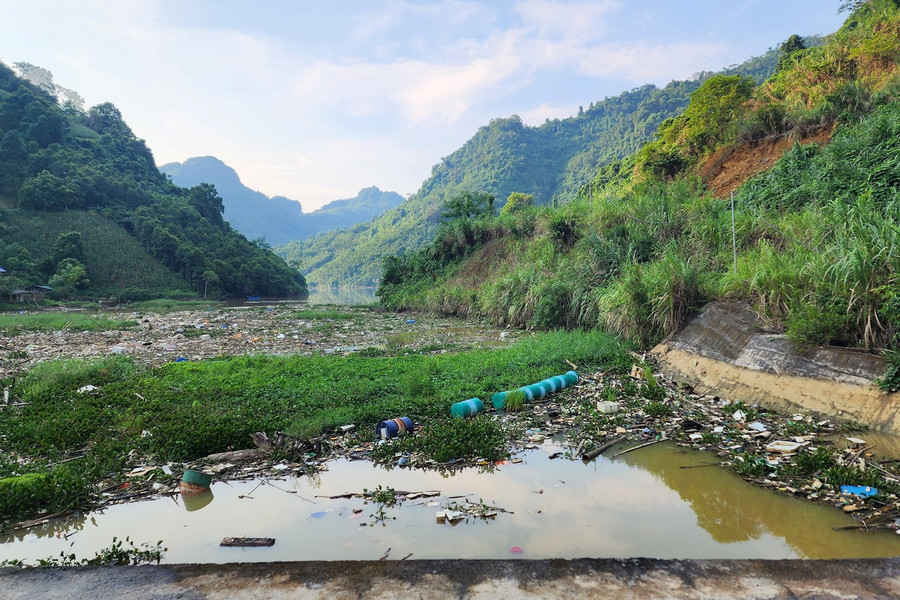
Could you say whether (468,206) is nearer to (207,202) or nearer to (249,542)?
(249,542)

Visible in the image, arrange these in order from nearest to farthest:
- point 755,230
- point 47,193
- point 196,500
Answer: point 196,500 < point 755,230 < point 47,193

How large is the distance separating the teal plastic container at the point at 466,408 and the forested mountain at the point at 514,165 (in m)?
67.7

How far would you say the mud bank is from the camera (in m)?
4.66

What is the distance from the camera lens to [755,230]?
9898mm

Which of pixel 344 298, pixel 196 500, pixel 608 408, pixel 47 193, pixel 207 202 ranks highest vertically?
pixel 207 202

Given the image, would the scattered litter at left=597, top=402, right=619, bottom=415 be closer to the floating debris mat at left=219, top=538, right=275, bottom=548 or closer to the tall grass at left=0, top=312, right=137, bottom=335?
the floating debris mat at left=219, top=538, right=275, bottom=548

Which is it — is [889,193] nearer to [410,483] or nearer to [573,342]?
[573,342]

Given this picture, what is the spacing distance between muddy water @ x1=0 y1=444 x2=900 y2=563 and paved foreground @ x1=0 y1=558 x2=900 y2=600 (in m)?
0.51

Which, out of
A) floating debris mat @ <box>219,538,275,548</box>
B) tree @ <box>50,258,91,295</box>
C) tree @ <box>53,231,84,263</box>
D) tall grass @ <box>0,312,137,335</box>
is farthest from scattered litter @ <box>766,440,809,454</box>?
tree @ <box>53,231,84,263</box>

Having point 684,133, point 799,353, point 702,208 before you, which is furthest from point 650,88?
point 799,353

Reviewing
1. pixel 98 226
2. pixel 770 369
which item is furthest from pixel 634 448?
pixel 98 226

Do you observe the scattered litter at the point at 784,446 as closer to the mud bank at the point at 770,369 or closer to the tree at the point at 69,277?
the mud bank at the point at 770,369

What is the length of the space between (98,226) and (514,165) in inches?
2787

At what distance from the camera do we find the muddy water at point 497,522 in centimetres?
286
